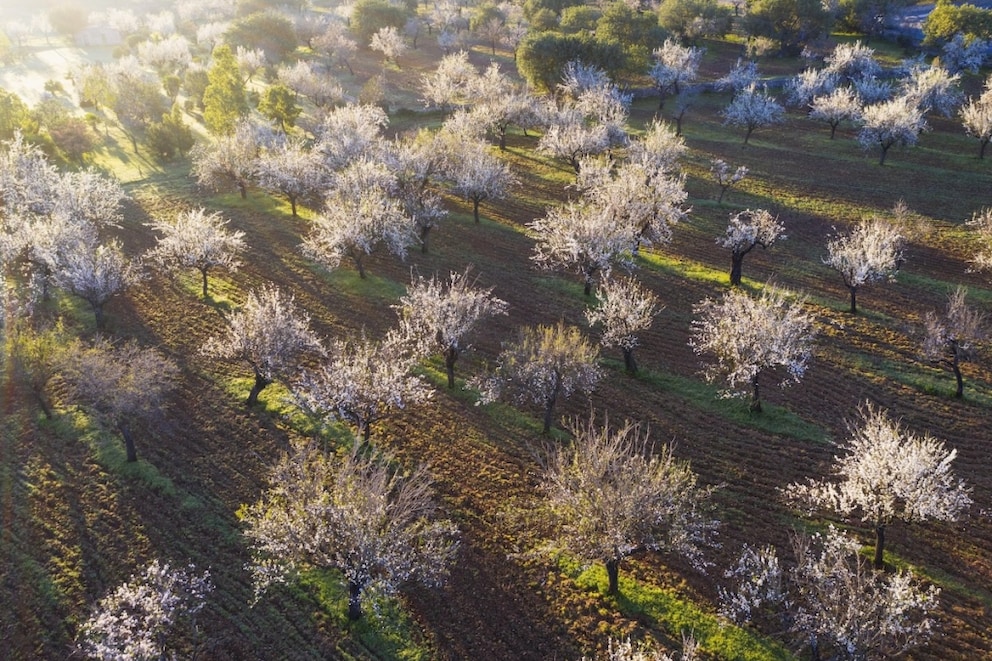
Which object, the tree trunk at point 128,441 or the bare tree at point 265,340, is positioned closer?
the tree trunk at point 128,441

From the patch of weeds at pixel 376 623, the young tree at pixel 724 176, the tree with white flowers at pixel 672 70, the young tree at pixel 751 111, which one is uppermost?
the tree with white flowers at pixel 672 70

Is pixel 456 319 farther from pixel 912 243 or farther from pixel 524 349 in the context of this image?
pixel 912 243

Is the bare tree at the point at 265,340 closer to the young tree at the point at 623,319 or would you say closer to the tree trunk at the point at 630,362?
the young tree at the point at 623,319

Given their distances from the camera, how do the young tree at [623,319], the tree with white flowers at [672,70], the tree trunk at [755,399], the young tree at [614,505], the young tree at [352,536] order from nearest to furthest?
1. the young tree at [352,536]
2. the young tree at [614,505]
3. the tree trunk at [755,399]
4. the young tree at [623,319]
5. the tree with white flowers at [672,70]

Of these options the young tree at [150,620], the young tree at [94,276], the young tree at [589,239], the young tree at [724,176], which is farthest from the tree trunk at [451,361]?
the young tree at [724,176]

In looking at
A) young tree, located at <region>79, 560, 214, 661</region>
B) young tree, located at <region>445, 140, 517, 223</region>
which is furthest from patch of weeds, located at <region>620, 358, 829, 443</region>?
young tree, located at <region>79, 560, 214, 661</region>

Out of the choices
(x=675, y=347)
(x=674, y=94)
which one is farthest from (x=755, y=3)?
(x=675, y=347)
